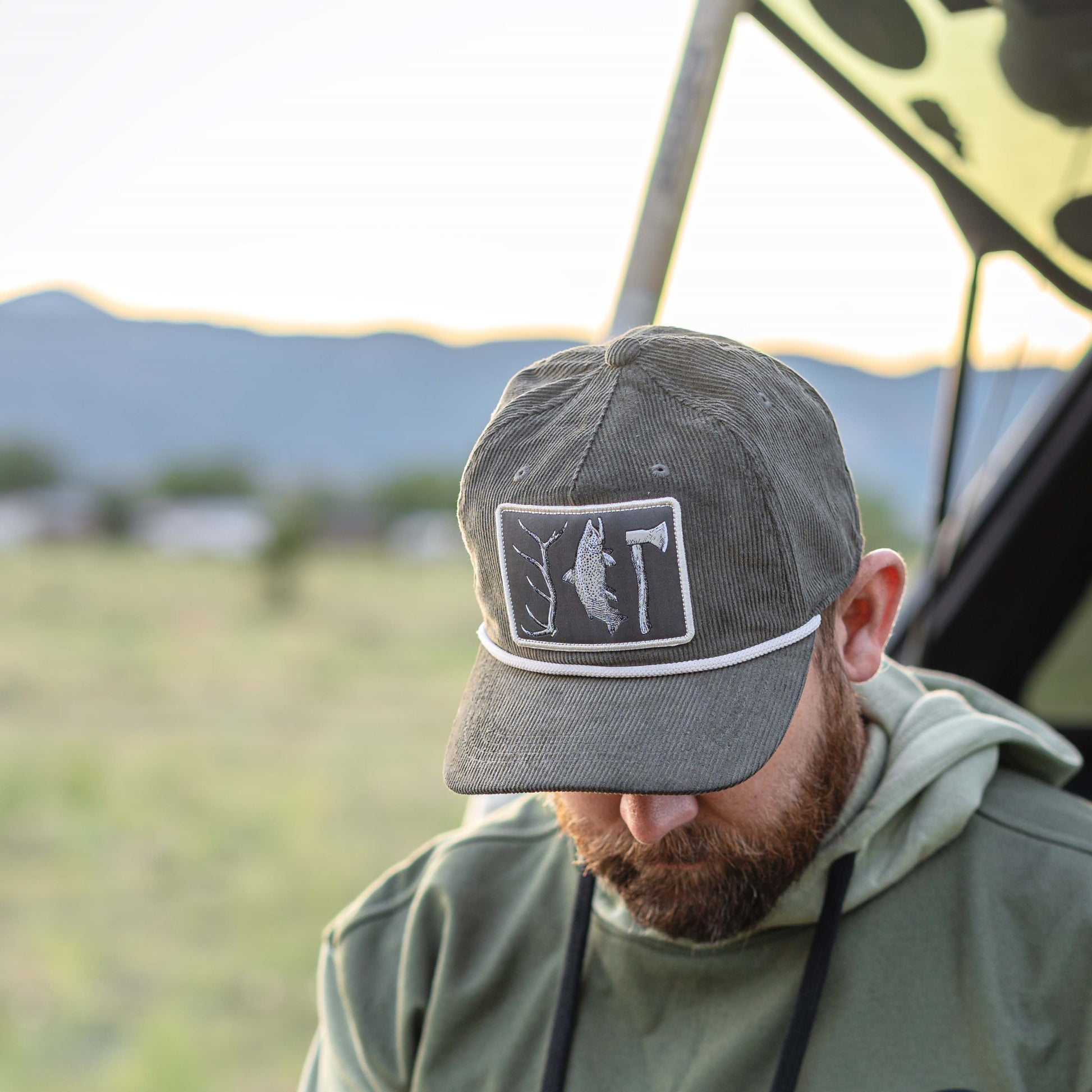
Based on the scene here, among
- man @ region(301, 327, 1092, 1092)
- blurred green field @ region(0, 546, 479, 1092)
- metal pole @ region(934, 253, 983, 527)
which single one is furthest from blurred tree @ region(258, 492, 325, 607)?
man @ region(301, 327, 1092, 1092)

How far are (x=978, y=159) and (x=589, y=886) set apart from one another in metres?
1.24

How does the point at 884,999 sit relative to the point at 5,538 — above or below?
above

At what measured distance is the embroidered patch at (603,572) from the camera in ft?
2.78

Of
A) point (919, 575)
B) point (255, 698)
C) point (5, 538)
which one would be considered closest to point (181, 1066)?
point (919, 575)

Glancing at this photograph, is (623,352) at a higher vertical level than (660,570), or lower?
higher

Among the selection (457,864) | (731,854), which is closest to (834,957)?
(731,854)

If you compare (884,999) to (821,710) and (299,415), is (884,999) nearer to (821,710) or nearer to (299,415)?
(821,710)

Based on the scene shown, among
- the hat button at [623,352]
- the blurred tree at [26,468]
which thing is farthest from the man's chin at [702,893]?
the blurred tree at [26,468]

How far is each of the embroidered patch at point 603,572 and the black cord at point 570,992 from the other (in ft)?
1.08

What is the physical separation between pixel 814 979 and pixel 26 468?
18.3 meters

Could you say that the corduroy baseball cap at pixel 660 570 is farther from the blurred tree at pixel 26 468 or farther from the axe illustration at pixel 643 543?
the blurred tree at pixel 26 468

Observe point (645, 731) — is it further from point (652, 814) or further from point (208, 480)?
point (208, 480)

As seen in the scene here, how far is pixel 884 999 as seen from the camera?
0.97 meters

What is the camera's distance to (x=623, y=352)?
37.0 inches
